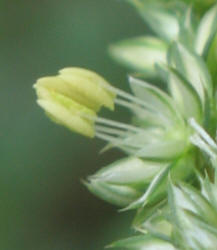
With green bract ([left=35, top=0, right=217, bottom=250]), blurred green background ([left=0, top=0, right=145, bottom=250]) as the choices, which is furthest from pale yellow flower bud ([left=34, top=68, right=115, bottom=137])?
blurred green background ([left=0, top=0, right=145, bottom=250])

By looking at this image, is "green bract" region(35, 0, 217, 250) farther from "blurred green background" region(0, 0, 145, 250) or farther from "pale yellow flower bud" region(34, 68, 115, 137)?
"blurred green background" region(0, 0, 145, 250)

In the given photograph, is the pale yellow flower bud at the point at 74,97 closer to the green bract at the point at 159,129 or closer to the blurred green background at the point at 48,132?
the green bract at the point at 159,129

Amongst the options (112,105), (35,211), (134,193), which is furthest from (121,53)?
(35,211)

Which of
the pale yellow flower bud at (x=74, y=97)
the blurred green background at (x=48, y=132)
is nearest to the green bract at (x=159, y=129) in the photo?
the pale yellow flower bud at (x=74, y=97)

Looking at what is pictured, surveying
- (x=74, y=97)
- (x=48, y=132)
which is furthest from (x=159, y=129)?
(x=48, y=132)

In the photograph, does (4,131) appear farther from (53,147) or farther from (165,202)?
(165,202)

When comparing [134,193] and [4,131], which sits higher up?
[4,131]
